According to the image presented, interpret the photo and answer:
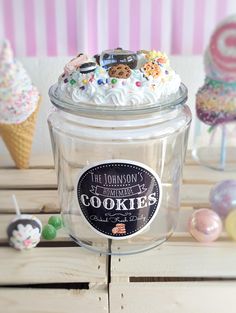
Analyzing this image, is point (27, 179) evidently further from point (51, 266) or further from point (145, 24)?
point (145, 24)

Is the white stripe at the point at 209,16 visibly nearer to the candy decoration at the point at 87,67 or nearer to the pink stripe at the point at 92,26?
the pink stripe at the point at 92,26

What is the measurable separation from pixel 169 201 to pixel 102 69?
24cm

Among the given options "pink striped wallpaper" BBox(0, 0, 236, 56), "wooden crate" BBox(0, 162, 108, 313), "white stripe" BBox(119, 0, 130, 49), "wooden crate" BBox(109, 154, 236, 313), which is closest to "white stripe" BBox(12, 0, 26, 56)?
"pink striped wallpaper" BBox(0, 0, 236, 56)

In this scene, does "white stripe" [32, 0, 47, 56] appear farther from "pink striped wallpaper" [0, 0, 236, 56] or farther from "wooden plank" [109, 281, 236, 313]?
"wooden plank" [109, 281, 236, 313]

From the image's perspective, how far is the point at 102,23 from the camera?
1221 millimetres

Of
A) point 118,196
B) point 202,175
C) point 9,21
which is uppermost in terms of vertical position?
point 9,21

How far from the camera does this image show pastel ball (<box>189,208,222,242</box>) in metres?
0.76

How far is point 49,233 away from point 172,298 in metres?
0.20

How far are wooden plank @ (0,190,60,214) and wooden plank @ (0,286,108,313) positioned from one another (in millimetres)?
195

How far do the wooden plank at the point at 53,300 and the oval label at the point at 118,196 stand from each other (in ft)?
0.29

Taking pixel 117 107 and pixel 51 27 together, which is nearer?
pixel 117 107

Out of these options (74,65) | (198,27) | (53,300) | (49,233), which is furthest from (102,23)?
(53,300)

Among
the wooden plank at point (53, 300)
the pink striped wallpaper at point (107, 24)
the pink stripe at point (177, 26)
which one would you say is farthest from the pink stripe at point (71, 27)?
the wooden plank at point (53, 300)

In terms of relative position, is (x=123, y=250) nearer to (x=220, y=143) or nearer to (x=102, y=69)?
(x=102, y=69)
